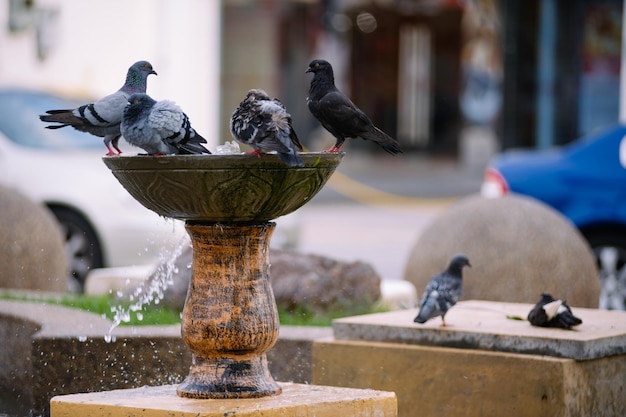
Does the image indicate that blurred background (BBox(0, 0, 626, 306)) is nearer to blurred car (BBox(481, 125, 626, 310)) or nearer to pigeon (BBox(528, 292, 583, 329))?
blurred car (BBox(481, 125, 626, 310))

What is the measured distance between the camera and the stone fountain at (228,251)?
503cm

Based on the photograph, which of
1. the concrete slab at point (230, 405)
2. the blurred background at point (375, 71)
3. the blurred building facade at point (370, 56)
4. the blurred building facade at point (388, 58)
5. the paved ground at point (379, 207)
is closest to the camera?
the concrete slab at point (230, 405)

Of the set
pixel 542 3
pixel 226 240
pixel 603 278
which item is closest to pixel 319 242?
pixel 542 3

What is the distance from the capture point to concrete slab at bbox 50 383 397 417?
487cm

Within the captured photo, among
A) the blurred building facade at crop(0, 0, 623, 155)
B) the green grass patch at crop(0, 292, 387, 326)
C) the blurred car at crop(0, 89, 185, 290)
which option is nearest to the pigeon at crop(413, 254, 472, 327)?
the green grass patch at crop(0, 292, 387, 326)

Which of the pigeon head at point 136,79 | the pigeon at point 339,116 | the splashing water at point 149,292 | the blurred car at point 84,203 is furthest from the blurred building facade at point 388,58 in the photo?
the pigeon head at point 136,79

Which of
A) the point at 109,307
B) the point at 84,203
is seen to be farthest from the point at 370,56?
the point at 109,307

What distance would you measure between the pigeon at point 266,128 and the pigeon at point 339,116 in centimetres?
41

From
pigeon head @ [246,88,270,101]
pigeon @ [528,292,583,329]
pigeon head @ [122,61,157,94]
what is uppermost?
pigeon head @ [122,61,157,94]

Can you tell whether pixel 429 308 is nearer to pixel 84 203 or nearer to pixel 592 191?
pixel 592 191

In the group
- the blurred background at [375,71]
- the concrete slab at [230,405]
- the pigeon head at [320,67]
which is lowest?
the concrete slab at [230,405]

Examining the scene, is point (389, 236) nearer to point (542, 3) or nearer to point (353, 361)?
point (542, 3)

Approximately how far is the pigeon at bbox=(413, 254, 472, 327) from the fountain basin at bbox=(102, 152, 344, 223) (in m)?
1.18

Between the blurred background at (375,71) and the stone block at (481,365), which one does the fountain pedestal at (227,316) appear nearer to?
the stone block at (481,365)
